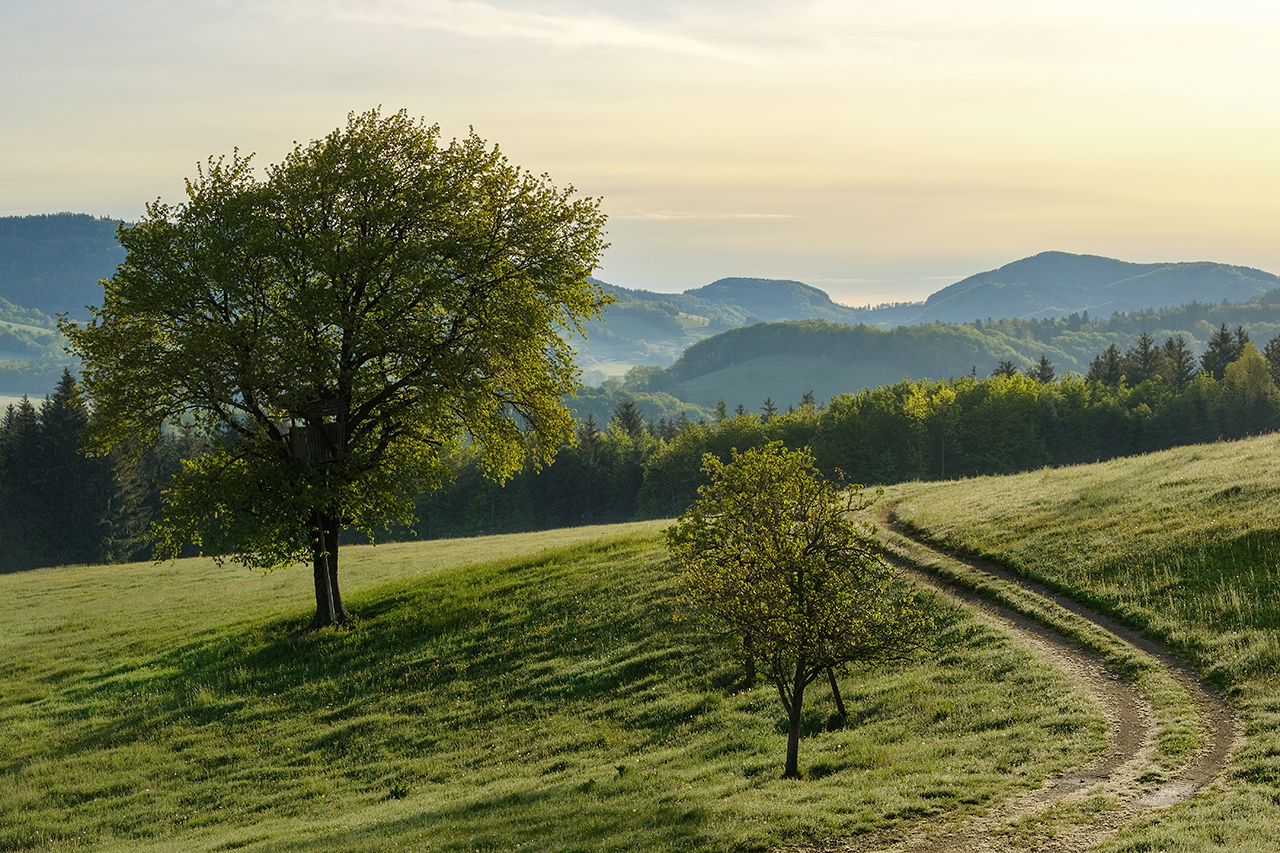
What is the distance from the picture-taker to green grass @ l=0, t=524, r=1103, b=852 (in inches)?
644

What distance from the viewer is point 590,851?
14562 millimetres

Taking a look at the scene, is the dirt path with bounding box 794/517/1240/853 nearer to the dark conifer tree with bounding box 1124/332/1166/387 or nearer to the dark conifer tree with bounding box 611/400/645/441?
the dark conifer tree with bounding box 1124/332/1166/387

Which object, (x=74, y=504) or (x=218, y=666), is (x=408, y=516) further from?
(x=74, y=504)

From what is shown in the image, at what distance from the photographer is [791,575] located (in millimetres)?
17078

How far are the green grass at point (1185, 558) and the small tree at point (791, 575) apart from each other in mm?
5621

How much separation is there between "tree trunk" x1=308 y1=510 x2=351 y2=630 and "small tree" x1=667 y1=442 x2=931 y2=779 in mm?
21695

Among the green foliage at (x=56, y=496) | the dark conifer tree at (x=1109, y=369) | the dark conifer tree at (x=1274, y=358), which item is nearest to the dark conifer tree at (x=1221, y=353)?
the dark conifer tree at (x=1274, y=358)

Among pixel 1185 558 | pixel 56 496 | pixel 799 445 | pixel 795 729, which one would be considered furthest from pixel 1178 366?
pixel 56 496

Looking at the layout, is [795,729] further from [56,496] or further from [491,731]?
[56,496]

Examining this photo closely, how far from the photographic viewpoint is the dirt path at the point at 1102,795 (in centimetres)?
1315

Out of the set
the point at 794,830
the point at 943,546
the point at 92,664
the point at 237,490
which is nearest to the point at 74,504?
the point at 92,664

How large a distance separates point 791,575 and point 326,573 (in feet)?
83.6

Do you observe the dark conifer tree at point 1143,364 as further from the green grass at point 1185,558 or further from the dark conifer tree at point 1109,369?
the green grass at point 1185,558

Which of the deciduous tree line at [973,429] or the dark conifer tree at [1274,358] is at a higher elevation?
the dark conifer tree at [1274,358]
